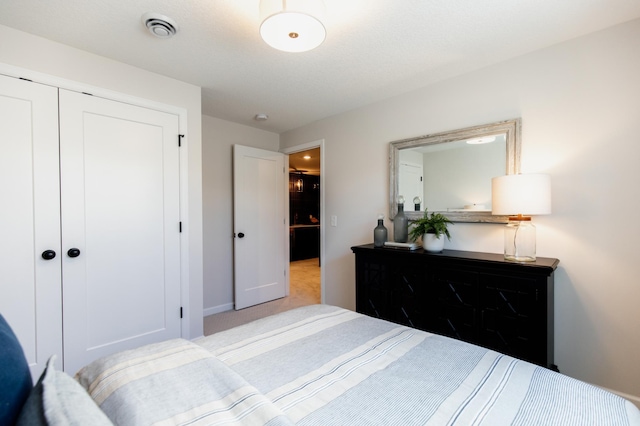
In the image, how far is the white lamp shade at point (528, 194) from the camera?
1.86 meters

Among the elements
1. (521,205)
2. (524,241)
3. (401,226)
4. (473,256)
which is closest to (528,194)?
(521,205)

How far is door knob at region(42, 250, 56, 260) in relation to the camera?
1.97 metres

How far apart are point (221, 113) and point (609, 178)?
3.52 m

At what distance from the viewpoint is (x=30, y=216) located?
6.32 feet

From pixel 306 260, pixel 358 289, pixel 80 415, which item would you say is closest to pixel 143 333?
pixel 358 289

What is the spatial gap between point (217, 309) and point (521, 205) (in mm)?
3345

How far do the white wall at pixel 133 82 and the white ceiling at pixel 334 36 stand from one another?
78 millimetres

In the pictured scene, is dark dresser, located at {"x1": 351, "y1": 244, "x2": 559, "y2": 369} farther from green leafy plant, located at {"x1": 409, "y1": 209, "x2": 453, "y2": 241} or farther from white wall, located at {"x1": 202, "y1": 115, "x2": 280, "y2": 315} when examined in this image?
white wall, located at {"x1": 202, "y1": 115, "x2": 280, "y2": 315}

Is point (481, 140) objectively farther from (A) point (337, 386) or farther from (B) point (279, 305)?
(B) point (279, 305)

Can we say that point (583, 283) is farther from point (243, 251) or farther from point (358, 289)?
point (243, 251)

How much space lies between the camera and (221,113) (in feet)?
11.2

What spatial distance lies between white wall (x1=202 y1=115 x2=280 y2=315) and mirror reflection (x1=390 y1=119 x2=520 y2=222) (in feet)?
6.75

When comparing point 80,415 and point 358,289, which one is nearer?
point 80,415

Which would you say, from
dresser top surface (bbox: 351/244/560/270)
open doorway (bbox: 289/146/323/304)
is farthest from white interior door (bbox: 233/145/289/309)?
open doorway (bbox: 289/146/323/304)
